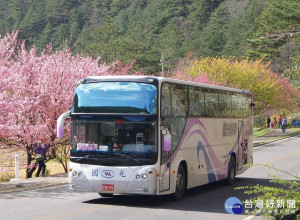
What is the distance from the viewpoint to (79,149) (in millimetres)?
15258

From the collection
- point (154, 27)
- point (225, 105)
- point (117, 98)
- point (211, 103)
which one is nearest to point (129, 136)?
point (117, 98)

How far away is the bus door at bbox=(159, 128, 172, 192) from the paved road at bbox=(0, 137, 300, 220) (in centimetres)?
54

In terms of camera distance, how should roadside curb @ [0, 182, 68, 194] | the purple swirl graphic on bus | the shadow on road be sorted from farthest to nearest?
1. roadside curb @ [0, 182, 68, 194]
2. the purple swirl graphic on bus
3. the shadow on road

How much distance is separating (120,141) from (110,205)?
1.62 meters

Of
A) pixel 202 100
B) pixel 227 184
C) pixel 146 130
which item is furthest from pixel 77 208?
pixel 227 184

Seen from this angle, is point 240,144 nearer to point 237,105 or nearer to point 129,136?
point 237,105

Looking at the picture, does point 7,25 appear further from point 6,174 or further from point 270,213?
point 270,213

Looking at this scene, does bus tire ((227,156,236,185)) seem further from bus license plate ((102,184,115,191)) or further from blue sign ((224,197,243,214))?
bus license plate ((102,184,115,191))

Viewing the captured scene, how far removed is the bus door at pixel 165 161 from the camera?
48.4ft

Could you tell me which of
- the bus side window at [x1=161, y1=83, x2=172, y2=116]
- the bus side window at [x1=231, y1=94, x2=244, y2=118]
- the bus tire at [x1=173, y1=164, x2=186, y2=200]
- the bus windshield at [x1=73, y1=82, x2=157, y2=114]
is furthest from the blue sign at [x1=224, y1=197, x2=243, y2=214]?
the bus side window at [x1=231, y1=94, x2=244, y2=118]

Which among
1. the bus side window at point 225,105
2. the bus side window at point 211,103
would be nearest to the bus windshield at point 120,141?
the bus side window at point 211,103

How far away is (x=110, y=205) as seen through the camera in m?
15.2

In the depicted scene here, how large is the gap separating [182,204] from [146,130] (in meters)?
2.26

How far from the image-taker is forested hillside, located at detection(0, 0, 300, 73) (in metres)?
89.6
